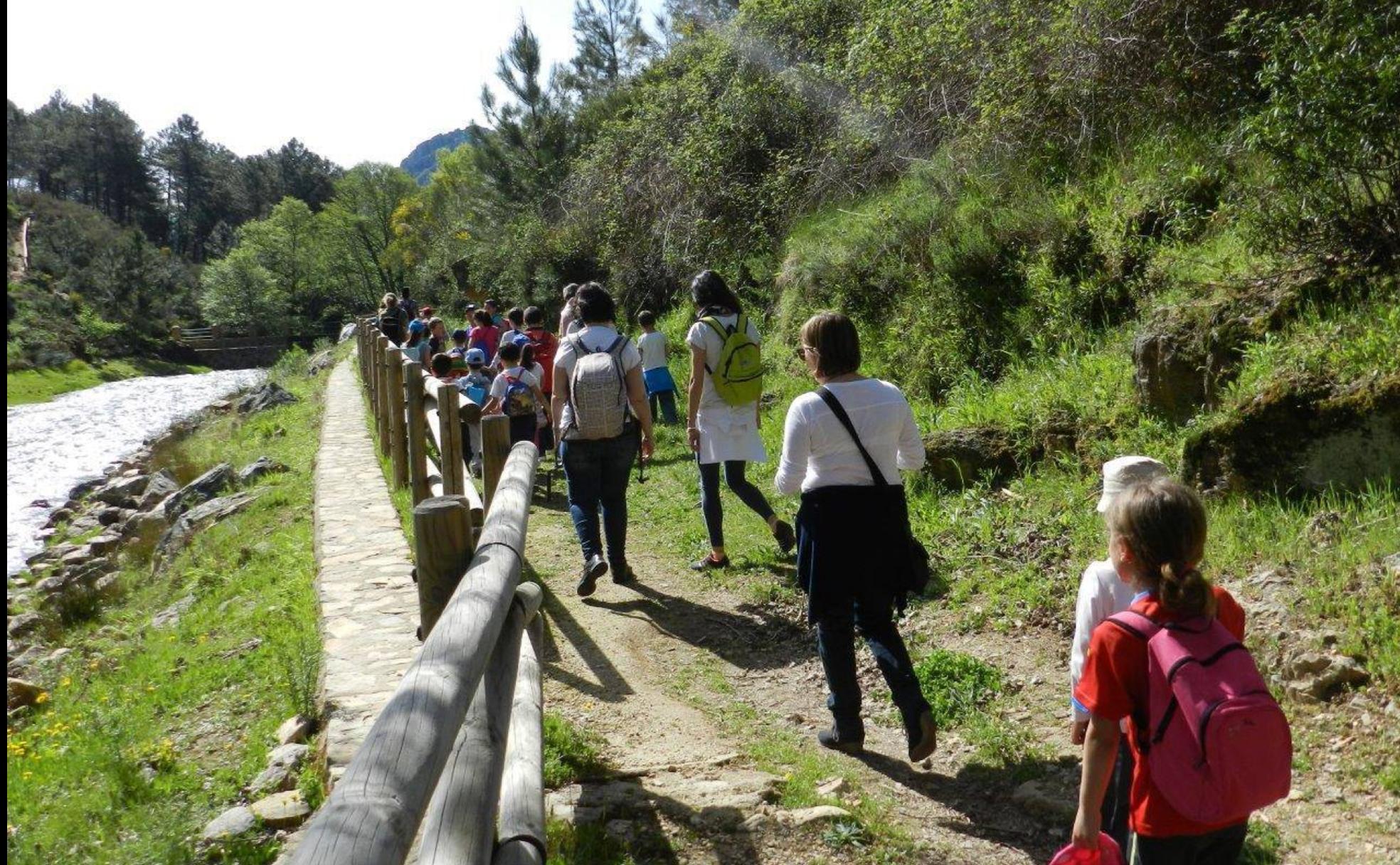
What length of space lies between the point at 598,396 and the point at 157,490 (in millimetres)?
13272

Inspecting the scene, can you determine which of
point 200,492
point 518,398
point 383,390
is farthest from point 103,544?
point 518,398

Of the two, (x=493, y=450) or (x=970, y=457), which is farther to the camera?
(x=970, y=457)

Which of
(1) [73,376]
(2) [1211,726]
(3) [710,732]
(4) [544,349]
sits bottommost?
(3) [710,732]

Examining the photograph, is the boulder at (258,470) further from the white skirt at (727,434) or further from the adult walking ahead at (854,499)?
the adult walking ahead at (854,499)

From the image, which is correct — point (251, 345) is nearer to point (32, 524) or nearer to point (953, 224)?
point (32, 524)

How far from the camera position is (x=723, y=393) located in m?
6.26

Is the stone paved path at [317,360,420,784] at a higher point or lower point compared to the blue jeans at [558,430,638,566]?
lower

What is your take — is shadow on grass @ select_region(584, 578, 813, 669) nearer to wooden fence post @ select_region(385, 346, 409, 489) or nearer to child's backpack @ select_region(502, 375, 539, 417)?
child's backpack @ select_region(502, 375, 539, 417)

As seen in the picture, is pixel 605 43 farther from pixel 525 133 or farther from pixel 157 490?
pixel 157 490

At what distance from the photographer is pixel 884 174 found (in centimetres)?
1241

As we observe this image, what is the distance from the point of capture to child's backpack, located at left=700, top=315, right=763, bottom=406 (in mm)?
6172

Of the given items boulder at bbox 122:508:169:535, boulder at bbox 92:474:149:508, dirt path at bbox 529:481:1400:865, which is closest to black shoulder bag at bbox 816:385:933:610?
dirt path at bbox 529:481:1400:865

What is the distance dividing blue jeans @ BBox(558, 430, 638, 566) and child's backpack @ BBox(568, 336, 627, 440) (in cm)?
9

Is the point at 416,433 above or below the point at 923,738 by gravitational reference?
above
